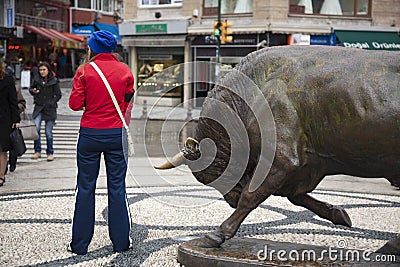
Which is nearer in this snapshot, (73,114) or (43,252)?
(43,252)

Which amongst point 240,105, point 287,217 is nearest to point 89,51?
point 240,105

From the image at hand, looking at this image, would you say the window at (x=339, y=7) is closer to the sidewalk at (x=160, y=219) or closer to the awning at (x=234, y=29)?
the awning at (x=234, y=29)

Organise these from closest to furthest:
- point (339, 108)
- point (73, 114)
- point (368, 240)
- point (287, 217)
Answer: point (339, 108) < point (368, 240) < point (287, 217) < point (73, 114)

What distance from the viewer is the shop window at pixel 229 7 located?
2522 cm

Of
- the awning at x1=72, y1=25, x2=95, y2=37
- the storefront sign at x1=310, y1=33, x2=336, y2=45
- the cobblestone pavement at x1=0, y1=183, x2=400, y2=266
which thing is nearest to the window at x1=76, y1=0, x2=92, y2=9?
the awning at x1=72, y1=25, x2=95, y2=37

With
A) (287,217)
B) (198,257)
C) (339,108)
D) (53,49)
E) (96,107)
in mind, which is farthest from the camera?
(53,49)

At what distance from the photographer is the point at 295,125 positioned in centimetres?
420

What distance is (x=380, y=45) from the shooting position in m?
24.4

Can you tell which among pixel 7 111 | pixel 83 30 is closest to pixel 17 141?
pixel 7 111

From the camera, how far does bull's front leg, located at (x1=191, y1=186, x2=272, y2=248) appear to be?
4.34 metres

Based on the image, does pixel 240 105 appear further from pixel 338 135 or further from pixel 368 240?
pixel 368 240

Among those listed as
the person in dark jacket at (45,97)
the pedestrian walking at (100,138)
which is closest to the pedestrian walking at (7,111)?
the person in dark jacket at (45,97)

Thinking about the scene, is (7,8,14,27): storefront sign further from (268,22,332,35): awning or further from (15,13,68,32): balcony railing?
(268,22,332,35): awning

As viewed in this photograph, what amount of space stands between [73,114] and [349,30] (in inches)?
481
